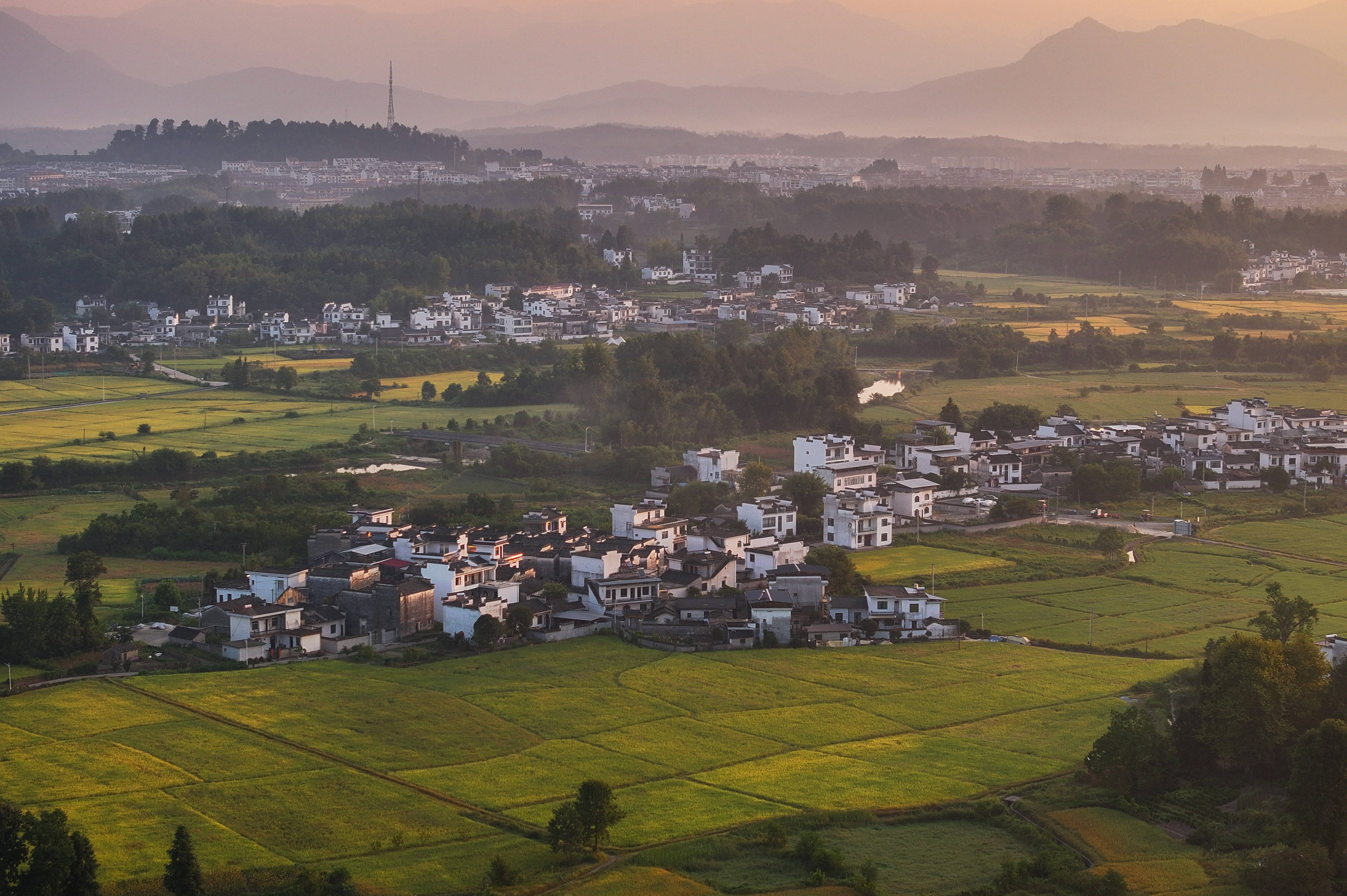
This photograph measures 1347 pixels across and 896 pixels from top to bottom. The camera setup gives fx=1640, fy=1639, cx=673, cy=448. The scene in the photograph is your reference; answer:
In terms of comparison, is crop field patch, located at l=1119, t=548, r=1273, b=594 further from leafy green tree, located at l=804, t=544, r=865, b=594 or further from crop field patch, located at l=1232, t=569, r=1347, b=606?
leafy green tree, located at l=804, t=544, r=865, b=594

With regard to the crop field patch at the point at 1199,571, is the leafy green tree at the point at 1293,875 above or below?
below

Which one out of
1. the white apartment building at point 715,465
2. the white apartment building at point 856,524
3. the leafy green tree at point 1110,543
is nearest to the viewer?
the leafy green tree at point 1110,543

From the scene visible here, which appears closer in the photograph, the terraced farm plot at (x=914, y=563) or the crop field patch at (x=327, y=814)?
the crop field patch at (x=327, y=814)

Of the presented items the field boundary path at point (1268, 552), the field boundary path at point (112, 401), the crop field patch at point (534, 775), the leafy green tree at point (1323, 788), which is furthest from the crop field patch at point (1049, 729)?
the field boundary path at point (112, 401)

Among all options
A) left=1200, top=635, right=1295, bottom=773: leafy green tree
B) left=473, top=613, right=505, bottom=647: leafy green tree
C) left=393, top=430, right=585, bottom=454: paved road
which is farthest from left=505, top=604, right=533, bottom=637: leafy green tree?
left=393, top=430, right=585, bottom=454: paved road

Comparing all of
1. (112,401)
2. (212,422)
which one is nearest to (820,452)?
(212,422)

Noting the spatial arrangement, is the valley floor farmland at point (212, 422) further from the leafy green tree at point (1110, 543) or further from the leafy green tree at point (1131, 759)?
the leafy green tree at point (1131, 759)

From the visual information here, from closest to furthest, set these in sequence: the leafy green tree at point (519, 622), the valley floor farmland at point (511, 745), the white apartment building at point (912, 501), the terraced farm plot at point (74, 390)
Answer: the valley floor farmland at point (511, 745), the leafy green tree at point (519, 622), the white apartment building at point (912, 501), the terraced farm plot at point (74, 390)
